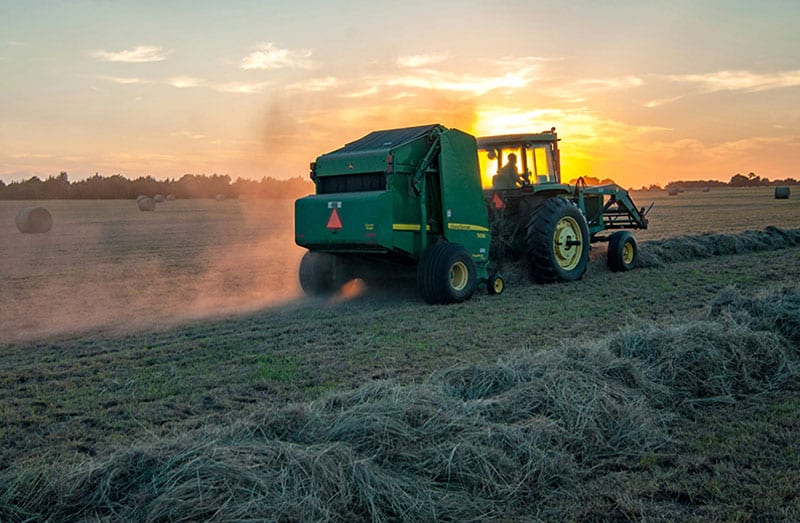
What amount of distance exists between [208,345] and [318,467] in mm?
4785

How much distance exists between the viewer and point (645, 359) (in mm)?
6383

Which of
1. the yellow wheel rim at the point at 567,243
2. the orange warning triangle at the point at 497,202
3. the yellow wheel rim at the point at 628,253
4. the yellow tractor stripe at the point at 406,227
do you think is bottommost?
the yellow wheel rim at the point at 628,253

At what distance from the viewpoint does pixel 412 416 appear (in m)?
4.72

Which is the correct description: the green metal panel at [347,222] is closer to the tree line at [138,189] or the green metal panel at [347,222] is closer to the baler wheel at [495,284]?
the baler wheel at [495,284]

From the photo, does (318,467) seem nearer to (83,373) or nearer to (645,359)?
(645,359)

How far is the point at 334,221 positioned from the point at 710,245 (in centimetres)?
993

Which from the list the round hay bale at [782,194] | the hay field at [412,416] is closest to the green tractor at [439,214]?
the hay field at [412,416]

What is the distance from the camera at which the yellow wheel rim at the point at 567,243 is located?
13.2 metres

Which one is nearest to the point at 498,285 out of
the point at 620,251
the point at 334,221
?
the point at 334,221

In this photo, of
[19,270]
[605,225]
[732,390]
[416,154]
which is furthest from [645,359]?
[19,270]

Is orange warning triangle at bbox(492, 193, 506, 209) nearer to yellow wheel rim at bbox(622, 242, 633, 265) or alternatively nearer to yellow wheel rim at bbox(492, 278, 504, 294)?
yellow wheel rim at bbox(492, 278, 504, 294)

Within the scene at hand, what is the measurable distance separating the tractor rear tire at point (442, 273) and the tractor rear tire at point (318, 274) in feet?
5.44

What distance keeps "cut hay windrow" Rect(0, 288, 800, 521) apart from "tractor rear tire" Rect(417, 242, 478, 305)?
15.3ft

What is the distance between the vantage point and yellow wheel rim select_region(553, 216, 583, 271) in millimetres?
13211
